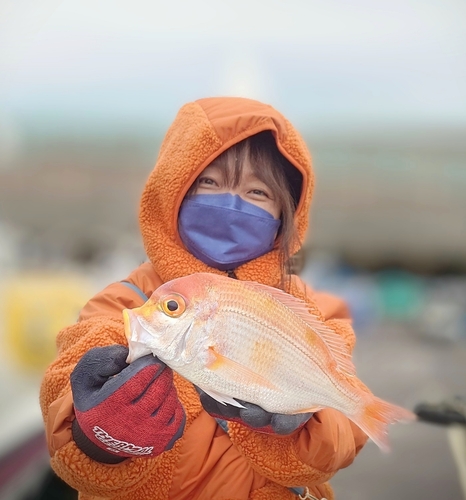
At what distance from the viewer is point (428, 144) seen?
14.9 ft

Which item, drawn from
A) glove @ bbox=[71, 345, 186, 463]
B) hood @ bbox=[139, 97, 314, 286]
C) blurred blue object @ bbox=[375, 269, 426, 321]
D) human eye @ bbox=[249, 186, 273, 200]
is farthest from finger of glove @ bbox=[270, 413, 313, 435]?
blurred blue object @ bbox=[375, 269, 426, 321]

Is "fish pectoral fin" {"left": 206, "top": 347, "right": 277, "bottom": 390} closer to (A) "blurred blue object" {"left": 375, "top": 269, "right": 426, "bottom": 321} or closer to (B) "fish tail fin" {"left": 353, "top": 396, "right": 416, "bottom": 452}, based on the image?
(B) "fish tail fin" {"left": 353, "top": 396, "right": 416, "bottom": 452}

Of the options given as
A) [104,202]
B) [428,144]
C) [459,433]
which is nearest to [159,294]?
[459,433]

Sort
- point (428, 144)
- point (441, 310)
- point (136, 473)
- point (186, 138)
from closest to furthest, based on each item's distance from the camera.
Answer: point (136, 473), point (186, 138), point (441, 310), point (428, 144)

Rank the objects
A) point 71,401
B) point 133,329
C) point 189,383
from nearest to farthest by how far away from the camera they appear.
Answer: point 133,329 → point 71,401 → point 189,383

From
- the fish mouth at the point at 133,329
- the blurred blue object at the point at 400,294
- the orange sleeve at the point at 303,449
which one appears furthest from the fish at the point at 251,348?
the blurred blue object at the point at 400,294

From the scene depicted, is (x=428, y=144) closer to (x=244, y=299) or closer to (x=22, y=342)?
(x=22, y=342)

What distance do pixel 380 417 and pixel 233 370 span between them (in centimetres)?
21

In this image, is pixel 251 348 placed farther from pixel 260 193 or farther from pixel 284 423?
pixel 260 193

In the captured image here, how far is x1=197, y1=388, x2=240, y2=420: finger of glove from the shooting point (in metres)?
0.63

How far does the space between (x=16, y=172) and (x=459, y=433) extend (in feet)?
9.55

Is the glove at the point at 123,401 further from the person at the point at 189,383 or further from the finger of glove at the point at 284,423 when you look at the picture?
the finger of glove at the point at 284,423

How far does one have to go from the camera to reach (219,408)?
640mm

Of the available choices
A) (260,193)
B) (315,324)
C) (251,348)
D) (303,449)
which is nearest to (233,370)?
(251,348)
